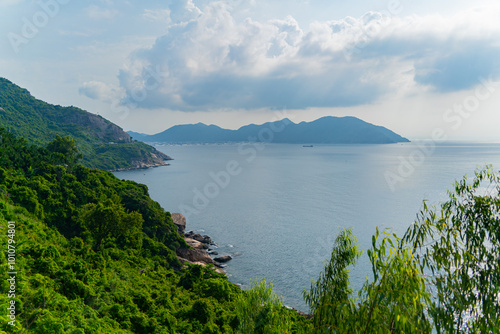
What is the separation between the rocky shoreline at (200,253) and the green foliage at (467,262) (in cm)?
4554

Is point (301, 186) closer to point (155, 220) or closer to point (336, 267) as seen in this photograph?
point (155, 220)

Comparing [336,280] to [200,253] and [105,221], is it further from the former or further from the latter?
[200,253]

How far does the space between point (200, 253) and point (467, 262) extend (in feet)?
169

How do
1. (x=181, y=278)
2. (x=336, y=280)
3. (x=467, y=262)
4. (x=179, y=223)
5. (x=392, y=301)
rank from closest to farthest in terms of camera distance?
1. (x=392, y=301)
2. (x=467, y=262)
3. (x=336, y=280)
4. (x=181, y=278)
5. (x=179, y=223)

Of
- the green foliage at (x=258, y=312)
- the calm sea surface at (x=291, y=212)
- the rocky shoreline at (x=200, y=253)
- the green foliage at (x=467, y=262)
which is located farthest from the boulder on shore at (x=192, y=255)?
the green foliage at (x=467, y=262)

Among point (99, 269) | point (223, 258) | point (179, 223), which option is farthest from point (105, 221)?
point (179, 223)

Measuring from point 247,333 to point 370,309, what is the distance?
1526 cm

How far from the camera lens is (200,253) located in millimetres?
56969

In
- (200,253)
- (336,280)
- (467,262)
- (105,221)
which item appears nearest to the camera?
(467,262)

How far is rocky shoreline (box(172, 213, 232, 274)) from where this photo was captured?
55.0 metres

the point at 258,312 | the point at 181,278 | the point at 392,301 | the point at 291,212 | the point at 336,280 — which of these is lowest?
the point at 181,278

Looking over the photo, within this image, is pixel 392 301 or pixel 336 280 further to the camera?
pixel 336 280

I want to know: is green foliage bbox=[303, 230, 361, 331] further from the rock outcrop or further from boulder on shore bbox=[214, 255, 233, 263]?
boulder on shore bbox=[214, 255, 233, 263]

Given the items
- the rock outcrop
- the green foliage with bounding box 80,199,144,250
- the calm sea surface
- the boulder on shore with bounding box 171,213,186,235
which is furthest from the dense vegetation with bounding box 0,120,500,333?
the calm sea surface
